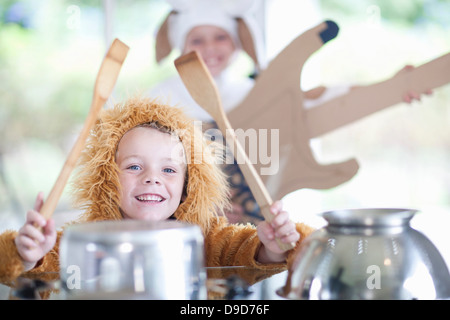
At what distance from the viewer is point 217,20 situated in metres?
1.64

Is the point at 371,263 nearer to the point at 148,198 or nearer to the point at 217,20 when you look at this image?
the point at 148,198

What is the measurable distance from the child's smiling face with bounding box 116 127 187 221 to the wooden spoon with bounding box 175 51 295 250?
22 centimetres

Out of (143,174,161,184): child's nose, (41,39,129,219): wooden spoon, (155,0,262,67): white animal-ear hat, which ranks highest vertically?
(155,0,262,67): white animal-ear hat

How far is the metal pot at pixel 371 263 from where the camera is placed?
328 millimetres

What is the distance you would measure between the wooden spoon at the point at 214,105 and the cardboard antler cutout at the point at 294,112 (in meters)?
1.11

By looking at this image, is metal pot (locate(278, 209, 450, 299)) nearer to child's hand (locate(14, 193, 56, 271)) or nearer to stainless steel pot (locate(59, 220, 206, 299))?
stainless steel pot (locate(59, 220, 206, 299))

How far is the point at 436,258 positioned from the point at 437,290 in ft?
0.08

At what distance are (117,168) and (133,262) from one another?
1.37ft

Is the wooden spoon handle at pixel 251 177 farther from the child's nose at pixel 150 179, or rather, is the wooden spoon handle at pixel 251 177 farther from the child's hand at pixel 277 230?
the child's nose at pixel 150 179

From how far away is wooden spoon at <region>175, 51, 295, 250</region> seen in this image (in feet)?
1.52

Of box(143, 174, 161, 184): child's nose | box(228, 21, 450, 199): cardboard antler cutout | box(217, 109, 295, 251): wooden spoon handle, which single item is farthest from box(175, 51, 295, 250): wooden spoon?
box(228, 21, 450, 199): cardboard antler cutout

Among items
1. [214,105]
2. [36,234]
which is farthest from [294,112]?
[36,234]

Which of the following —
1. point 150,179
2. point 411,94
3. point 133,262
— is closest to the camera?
point 133,262

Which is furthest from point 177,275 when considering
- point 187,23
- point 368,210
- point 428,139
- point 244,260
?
point 428,139
